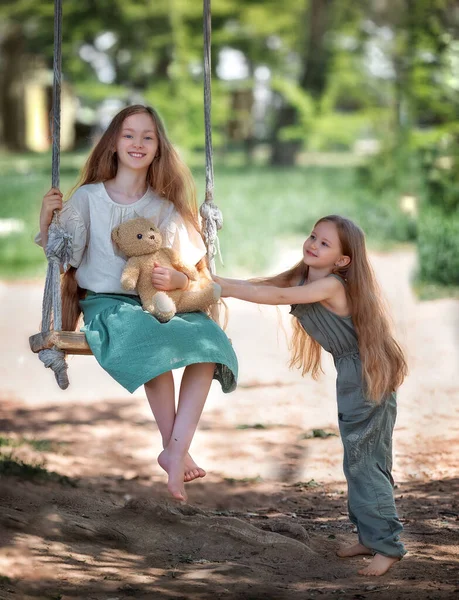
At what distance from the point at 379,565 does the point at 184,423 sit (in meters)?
0.87

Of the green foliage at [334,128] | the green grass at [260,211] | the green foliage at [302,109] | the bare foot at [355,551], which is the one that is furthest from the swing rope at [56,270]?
the green foliage at [302,109]

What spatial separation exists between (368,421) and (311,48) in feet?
63.1

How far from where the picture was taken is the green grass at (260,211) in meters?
12.2

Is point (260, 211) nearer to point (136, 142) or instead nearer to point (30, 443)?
point (30, 443)

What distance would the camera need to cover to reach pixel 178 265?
4.09 meters

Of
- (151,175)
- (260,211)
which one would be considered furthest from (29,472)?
(260,211)

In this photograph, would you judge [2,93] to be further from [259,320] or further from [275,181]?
[259,320]

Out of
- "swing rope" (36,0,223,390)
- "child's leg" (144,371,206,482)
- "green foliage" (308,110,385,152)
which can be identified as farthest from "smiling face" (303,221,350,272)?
"green foliage" (308,110,385,152)

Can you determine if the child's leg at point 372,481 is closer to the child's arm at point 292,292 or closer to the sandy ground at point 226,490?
the sandy ground at point 226,490

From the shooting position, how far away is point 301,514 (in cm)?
486

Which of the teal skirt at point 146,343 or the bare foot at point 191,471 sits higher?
the teal skirt at point 146,343

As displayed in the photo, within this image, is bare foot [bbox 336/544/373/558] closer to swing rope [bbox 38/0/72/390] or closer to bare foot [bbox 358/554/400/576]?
bare foot [bbox 358/554/400/576]

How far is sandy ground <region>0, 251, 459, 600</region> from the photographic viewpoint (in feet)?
12.2

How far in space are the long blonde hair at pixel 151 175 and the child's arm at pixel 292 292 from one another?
1.65 feet
